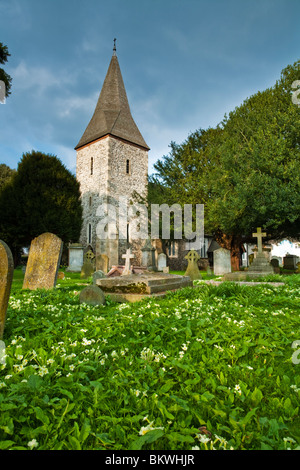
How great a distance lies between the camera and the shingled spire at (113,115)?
27.0 meters

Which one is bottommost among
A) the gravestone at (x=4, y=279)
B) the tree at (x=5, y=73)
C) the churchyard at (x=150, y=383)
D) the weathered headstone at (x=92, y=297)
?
the churchyard at (x=150, y=383)

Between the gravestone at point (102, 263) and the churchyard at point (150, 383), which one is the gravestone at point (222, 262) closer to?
the gravestone at point (102, 263)

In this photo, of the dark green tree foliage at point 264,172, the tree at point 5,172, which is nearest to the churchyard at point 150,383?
the dark green tree foliage at point 264,172

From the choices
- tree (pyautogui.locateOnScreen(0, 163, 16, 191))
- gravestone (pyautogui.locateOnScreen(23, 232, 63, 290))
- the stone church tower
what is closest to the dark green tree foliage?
the stone church tower

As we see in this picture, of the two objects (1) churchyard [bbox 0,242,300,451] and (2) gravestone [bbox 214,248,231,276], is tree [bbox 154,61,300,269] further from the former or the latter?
(1) churchyard [bbox 0,242,300,451]

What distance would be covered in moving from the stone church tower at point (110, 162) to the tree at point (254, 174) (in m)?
7.30

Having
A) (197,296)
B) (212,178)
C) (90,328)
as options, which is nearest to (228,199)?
(212,178)

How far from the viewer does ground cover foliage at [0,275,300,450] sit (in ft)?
4.92

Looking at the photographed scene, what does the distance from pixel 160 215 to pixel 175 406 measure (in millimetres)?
21492

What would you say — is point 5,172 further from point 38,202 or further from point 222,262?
point 222,262

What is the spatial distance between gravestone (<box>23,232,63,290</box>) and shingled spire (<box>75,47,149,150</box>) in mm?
21119
